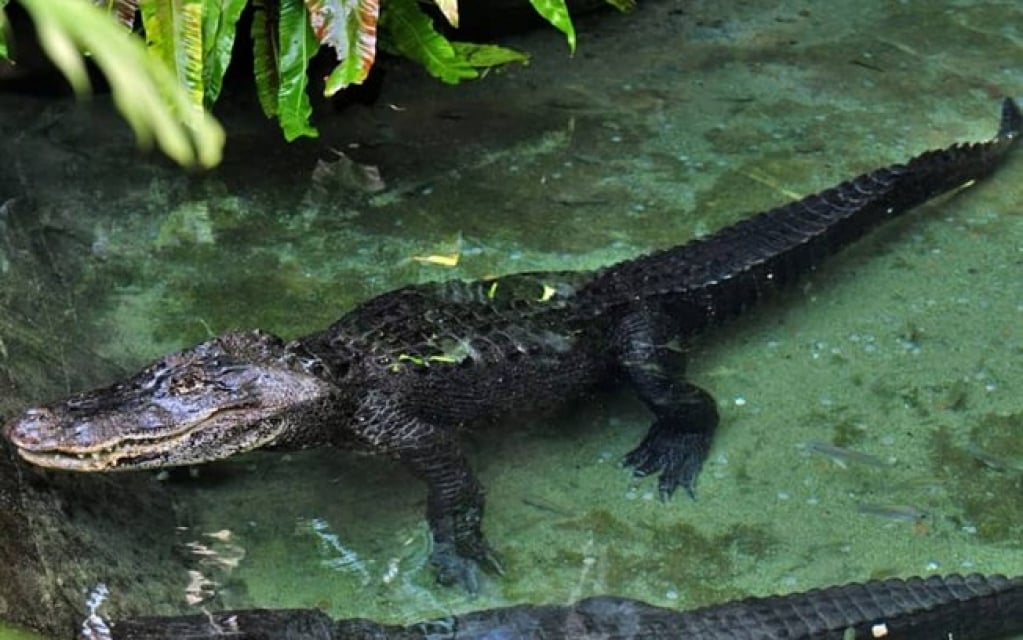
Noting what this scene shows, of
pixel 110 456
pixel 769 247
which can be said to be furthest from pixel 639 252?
pixel 110 456

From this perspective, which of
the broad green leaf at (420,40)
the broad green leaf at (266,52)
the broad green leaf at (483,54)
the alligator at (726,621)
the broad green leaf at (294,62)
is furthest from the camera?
the broad green leaf at (483,54)

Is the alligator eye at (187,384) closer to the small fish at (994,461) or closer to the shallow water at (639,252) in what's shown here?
the shallow water at (639,252)

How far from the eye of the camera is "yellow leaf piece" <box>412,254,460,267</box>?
13.3 ft

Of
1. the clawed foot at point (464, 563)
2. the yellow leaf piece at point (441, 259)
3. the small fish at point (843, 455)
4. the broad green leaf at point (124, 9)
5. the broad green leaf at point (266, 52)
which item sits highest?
the broad green leaf at point (124, 9)

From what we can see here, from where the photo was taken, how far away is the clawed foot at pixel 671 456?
317 cm

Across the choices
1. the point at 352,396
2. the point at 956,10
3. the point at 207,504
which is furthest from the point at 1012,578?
the point at 956,10

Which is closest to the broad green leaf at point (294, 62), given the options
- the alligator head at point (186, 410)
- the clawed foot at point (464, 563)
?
the alligator head at point (186, 410)

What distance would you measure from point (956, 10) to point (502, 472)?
3819mm

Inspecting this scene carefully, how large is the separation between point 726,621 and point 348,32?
7.45 ft

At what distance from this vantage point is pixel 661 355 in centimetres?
347

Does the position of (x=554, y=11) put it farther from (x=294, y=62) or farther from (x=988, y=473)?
(x=988, y=473)

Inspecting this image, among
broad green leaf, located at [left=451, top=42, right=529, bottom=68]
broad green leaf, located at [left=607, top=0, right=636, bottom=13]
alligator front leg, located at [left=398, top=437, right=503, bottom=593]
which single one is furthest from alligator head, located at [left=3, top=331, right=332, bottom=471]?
broad green leaf, located at [left=607, top=0, right=636, bottom=13]

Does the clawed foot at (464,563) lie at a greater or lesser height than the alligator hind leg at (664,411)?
lesser

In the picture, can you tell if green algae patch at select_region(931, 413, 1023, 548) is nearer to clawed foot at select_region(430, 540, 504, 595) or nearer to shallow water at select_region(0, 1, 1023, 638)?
shallow water at select_region(0, 1, 1023, 638)
